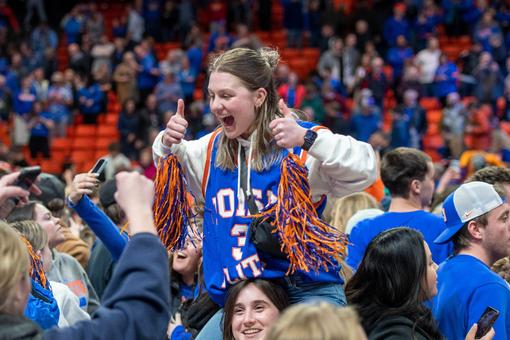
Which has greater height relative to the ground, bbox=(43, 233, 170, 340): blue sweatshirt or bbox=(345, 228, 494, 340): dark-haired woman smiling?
bbox=(43, 233, 170, 340): blue sweatshirt

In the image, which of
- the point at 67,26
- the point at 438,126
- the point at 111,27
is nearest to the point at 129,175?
the point at 438,126

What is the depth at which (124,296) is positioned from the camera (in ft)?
9.76

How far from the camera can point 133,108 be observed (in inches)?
818

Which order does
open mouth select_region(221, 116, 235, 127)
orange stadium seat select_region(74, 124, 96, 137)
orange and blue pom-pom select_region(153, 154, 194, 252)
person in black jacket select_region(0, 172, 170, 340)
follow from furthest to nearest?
orange stadium seat select_region(74, 124, 96, 137) < orange and blue pom-pom select_region(153, 154, 194, 252) < open mouth select_region(221, 116, 235, 127) < person in black jacket select_region(0, 172, 170, 340)

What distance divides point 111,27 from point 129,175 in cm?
2422

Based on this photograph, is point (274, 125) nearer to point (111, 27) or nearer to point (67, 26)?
point (67, 26)

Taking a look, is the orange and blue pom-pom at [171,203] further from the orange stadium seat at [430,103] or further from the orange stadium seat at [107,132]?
the orange stadium seat at [107,132]

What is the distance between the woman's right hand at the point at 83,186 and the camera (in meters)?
4.61

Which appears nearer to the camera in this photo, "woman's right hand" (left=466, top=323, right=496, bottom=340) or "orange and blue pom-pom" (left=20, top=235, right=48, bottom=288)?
"woman's right hand" (left=466, top=323, right=496, bottom=340)

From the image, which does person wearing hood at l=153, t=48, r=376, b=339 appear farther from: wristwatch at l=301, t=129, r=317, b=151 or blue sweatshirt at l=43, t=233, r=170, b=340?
blue sweatshirt at l=43, t=233, r=170, b=340

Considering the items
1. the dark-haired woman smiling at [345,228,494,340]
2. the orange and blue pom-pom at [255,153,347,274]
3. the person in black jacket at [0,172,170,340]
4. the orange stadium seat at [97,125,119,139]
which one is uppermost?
the person in black jacket at [0,172,170,340]

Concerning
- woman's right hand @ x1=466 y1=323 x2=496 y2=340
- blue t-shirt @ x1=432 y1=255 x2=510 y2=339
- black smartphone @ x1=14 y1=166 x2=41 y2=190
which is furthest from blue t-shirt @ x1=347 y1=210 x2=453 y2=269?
black smartphone @ x1=14 y1=166 x2=41 y2=190

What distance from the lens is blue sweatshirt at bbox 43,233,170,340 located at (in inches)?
116

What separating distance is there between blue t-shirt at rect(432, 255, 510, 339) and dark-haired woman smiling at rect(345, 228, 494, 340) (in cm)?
19
